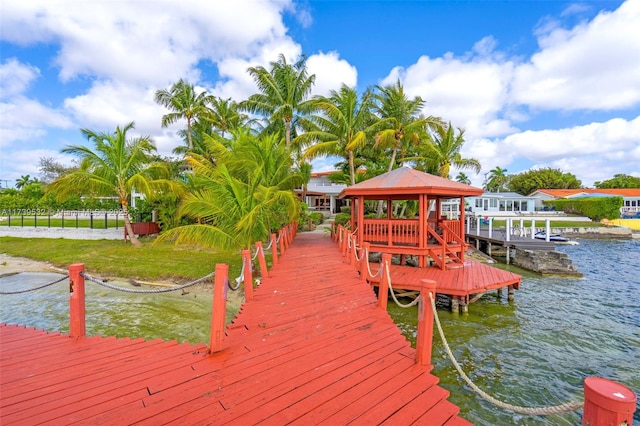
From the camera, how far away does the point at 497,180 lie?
65000 mm

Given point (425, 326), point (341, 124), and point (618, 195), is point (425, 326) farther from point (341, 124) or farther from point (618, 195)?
point (618, 195)

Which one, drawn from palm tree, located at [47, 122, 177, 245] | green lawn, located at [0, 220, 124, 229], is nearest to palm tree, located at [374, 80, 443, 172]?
palm tree, located at [47, 122, 177, 245]

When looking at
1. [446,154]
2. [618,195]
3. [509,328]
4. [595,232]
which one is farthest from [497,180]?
[509,328]

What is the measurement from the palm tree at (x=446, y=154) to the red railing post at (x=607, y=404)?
20.2 meters

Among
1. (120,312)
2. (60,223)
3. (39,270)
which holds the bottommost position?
(120,312)

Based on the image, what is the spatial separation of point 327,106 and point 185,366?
16.1m

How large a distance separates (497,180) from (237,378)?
74350mm

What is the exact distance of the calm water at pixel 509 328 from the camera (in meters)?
5.36

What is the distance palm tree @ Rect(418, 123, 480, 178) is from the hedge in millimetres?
25425

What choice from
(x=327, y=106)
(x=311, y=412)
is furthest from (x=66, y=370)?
(x=327, y=106)

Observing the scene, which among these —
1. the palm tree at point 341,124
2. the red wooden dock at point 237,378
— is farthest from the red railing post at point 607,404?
the palm tree at point 341,124

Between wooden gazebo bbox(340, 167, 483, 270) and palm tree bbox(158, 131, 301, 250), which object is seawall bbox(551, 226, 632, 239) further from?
palm tree bbox(158, 131, 301, 250)

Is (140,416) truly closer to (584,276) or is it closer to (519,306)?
(519,306)

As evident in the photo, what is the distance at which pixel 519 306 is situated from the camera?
9.72m
